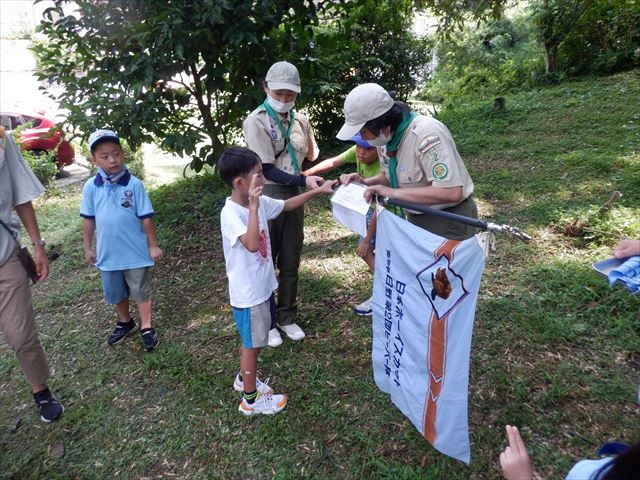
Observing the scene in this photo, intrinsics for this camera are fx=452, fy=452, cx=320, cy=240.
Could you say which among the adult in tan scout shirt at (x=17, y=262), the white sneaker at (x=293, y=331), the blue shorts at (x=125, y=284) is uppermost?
the adult in tan scout shirt at (x=17, y=262)

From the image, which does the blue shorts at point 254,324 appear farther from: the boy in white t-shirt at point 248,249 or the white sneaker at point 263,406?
the white sneaker at point 263,406

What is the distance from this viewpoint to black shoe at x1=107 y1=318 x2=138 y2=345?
3.52 metres

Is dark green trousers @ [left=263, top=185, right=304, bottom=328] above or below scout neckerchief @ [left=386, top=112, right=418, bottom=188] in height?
below

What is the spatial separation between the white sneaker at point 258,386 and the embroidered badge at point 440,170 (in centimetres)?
161

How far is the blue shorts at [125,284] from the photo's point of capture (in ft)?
10.6

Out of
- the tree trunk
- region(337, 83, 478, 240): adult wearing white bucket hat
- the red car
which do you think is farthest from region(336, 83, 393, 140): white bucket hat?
the tree trunk

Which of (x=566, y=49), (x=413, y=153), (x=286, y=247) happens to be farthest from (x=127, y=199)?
(x=566, y=49)

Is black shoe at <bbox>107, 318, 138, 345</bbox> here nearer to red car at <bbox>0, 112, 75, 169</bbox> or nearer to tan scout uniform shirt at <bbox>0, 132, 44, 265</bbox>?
tan scout uniform shirt at <bbox>0, 132, 44, 265</bbox>

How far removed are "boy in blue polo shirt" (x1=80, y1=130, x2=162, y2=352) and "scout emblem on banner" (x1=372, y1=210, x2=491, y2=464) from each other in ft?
5.89

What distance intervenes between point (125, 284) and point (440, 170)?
240cm

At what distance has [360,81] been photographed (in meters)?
6.70

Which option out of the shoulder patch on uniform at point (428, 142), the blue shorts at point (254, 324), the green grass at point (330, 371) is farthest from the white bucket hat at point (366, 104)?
the green grass at point (330, 371)

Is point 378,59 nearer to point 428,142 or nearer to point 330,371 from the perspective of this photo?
point 428,142

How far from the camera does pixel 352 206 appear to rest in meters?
2.47
